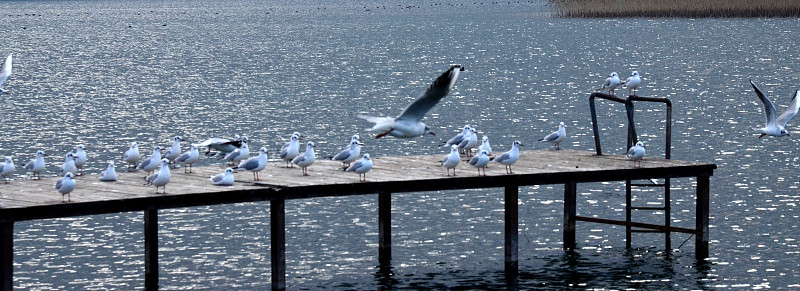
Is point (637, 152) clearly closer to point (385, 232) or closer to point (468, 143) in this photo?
point (468, 143)

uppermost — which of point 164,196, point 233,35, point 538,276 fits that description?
point 233,35

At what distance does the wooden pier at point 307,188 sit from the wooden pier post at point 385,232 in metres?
0.02

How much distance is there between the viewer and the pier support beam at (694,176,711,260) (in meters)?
26.9

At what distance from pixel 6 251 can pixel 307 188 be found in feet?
15.2

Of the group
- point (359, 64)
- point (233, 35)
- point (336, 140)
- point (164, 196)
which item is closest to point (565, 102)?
point (336, 140)

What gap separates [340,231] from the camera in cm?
3212

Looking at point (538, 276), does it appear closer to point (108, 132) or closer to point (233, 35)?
point (108, 132)

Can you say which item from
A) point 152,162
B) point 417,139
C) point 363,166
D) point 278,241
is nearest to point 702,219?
point 363,166

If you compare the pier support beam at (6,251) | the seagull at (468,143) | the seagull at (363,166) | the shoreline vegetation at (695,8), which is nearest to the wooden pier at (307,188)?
the pier support beam at (6,251)

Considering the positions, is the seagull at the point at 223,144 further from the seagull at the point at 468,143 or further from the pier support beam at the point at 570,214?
the pier support beam at the point at 570,214

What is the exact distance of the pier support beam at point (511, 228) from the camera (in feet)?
83.8

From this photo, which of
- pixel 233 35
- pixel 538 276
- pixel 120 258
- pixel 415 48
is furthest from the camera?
pixel 233 35

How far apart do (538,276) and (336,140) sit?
83.2 feet

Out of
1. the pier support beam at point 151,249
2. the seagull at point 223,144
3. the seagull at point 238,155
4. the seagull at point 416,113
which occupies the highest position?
the seagull at point 416,113
